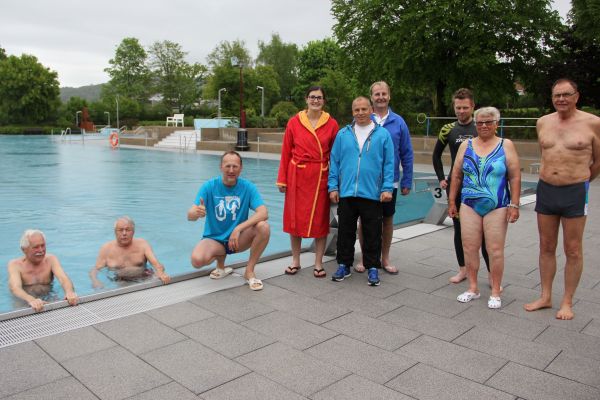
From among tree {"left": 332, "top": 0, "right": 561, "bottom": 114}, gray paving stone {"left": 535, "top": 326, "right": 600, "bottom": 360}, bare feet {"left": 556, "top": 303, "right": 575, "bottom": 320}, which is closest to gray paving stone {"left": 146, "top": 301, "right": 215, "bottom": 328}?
gray paving stone {"left": 535, "top": 326, "right": 600, "bottom": 360}

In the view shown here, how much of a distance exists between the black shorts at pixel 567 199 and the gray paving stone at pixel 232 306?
232cm

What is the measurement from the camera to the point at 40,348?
3.34m

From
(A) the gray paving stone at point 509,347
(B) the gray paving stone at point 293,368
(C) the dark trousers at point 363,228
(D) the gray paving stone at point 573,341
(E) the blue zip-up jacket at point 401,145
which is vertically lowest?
(D) the gray paving stone at point 573,341

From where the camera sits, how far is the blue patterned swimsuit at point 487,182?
13.8 feet

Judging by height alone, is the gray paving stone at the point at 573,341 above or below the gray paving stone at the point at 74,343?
below

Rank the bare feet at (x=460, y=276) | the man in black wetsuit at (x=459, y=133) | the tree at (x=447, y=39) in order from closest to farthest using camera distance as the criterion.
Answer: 1. the man in black wetsuit at (x=459, y=133)
2. the bare feet at (x=460, y=276)
3. the tree at (x=447, y=39)

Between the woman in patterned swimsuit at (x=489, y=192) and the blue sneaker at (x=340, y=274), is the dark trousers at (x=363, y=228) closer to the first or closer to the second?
the blue sneaker at (x=340, y=274)

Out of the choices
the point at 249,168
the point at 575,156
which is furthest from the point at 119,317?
the point at 249,168

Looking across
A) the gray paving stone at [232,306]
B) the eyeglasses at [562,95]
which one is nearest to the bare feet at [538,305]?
the eyeglasses at [562,95]

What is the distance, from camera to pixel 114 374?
2998mm

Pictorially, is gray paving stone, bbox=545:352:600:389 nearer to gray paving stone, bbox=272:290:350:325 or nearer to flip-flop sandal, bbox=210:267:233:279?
gray paving stone, bbox=272:290:350:325

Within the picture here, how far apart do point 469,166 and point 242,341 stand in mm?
2351

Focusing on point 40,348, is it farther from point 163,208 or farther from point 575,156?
point 163,208

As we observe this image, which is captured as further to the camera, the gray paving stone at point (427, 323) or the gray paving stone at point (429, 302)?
the gray paving stone at point (429, 302)
